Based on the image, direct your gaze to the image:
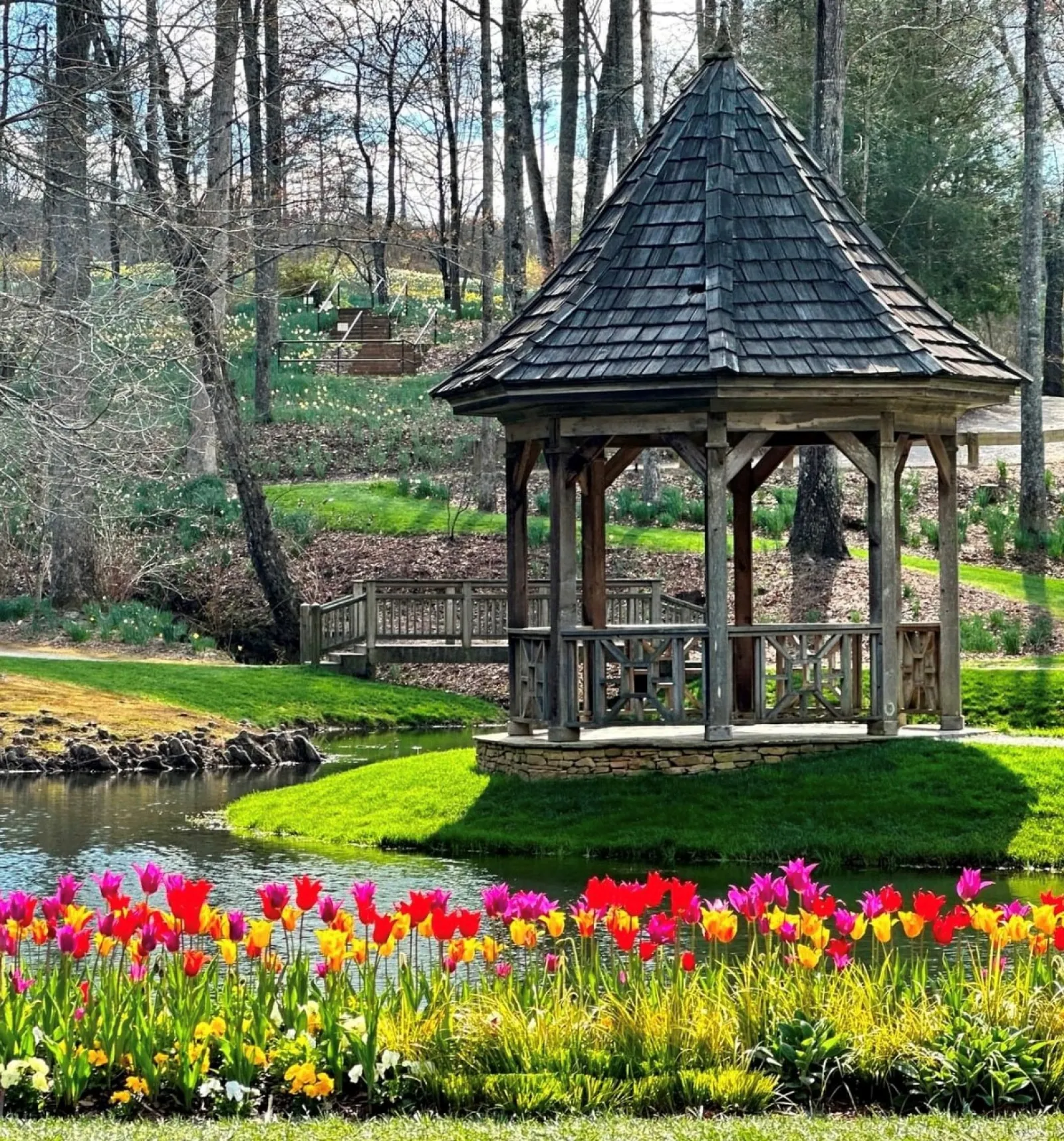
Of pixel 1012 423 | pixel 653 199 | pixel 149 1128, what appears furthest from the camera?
pixel 1012 423

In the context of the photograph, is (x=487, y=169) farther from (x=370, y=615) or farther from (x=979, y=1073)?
(x=979, y=1073)

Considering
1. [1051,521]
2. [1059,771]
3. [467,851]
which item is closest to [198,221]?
[467,851]

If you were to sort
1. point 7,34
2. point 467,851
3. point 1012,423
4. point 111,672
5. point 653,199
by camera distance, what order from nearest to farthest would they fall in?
point 467,851
point 653,199
point 7,34
point 111,672
point 1012,423

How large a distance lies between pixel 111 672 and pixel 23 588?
7737 millimetres

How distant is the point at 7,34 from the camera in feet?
78.0

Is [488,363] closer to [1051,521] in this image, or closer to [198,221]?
[198,221]

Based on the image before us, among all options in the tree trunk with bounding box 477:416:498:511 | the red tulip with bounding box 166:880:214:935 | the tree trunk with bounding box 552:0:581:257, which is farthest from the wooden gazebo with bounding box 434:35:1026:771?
the tree trunk with bounding box 552:0:581:257

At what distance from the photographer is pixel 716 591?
55.4ft

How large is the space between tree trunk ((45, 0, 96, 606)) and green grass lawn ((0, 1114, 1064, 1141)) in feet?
37.6

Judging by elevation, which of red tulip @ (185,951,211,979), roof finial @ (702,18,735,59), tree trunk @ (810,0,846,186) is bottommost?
red tulip @ (185,951,211,979)

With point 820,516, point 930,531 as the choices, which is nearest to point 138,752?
point 820,516

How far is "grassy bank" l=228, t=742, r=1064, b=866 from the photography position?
50.0 ft

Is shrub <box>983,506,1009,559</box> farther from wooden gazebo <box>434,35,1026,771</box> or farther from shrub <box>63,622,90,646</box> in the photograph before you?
shrub <box>63,622,90,646</box>

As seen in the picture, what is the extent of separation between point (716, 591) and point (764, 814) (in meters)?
2.02
